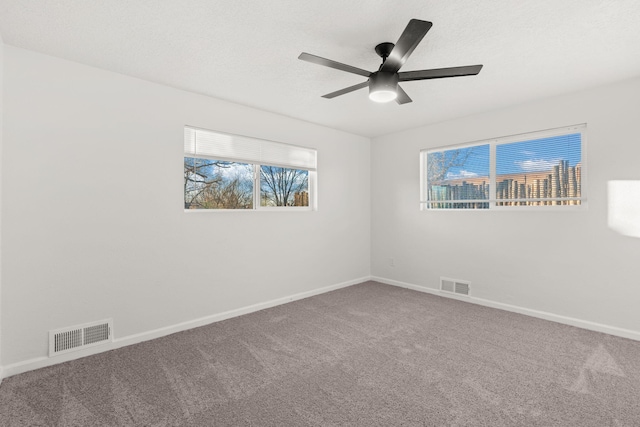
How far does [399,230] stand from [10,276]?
4.34 meters

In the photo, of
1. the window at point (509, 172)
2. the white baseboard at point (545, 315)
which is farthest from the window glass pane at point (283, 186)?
the white baseboard at point (545, 315)

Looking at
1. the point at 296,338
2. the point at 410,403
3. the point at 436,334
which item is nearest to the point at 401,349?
the point at 436,334

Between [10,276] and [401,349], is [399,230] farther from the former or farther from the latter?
[10,276]

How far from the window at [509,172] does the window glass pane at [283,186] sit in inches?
69.6

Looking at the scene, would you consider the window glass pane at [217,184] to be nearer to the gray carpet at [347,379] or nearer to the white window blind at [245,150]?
the white window blind at [245,150]

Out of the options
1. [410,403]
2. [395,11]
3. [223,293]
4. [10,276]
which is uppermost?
[395,11]

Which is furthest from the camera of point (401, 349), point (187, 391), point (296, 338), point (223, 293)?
point (223, 293)

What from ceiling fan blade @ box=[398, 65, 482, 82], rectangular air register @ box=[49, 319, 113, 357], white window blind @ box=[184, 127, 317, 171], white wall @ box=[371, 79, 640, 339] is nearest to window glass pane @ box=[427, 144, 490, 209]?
white wall @ box=[371, 79, 640, 339]

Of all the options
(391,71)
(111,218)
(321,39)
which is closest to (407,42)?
(391,71)

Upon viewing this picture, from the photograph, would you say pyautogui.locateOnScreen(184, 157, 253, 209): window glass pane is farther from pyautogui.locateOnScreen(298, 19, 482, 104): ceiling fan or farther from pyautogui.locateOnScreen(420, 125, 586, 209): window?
pyautogui.locateOnScreen(420, 125, 586, 209): window

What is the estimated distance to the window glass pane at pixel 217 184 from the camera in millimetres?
3334

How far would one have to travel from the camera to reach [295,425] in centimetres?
175

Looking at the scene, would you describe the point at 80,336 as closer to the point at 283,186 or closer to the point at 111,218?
the point at 111,218

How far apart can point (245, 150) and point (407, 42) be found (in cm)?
230
